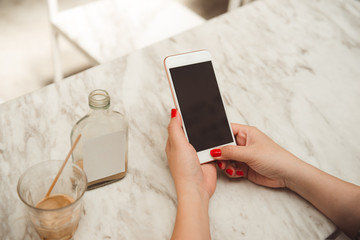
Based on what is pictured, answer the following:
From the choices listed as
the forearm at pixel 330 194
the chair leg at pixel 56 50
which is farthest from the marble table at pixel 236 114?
the chair leg at pixel 56 50

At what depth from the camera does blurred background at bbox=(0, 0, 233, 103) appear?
1.97 metres

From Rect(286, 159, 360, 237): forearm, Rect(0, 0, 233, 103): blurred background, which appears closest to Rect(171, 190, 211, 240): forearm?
Rect(286, 159, 360, 237): forearm

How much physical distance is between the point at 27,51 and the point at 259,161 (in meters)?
1.77

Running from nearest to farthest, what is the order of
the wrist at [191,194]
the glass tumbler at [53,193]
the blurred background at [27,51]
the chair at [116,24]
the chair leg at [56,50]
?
1. the glass tumbler at [53,193]
2. the wrist at [191,194]
3. the chair at [116,24]
4. the chair leg at [56,50]
5. the blurred background at [27,51]

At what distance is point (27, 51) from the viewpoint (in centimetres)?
210

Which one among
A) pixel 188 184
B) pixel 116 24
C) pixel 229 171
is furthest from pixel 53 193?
pixel 116 24

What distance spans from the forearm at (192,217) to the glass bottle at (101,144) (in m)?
0.15

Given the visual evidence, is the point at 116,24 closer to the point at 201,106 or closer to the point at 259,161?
the point at 201,106

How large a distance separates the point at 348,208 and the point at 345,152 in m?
0.18

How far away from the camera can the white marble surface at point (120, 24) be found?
143 centimetres

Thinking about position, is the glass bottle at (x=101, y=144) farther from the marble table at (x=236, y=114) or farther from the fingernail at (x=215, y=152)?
Answer: the fingernail at (x=215, y=152)

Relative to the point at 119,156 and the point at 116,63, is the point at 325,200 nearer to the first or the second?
the point at 119,156

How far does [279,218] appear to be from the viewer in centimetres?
75

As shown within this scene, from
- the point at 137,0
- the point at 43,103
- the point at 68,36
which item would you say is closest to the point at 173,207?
the point at 43,103
